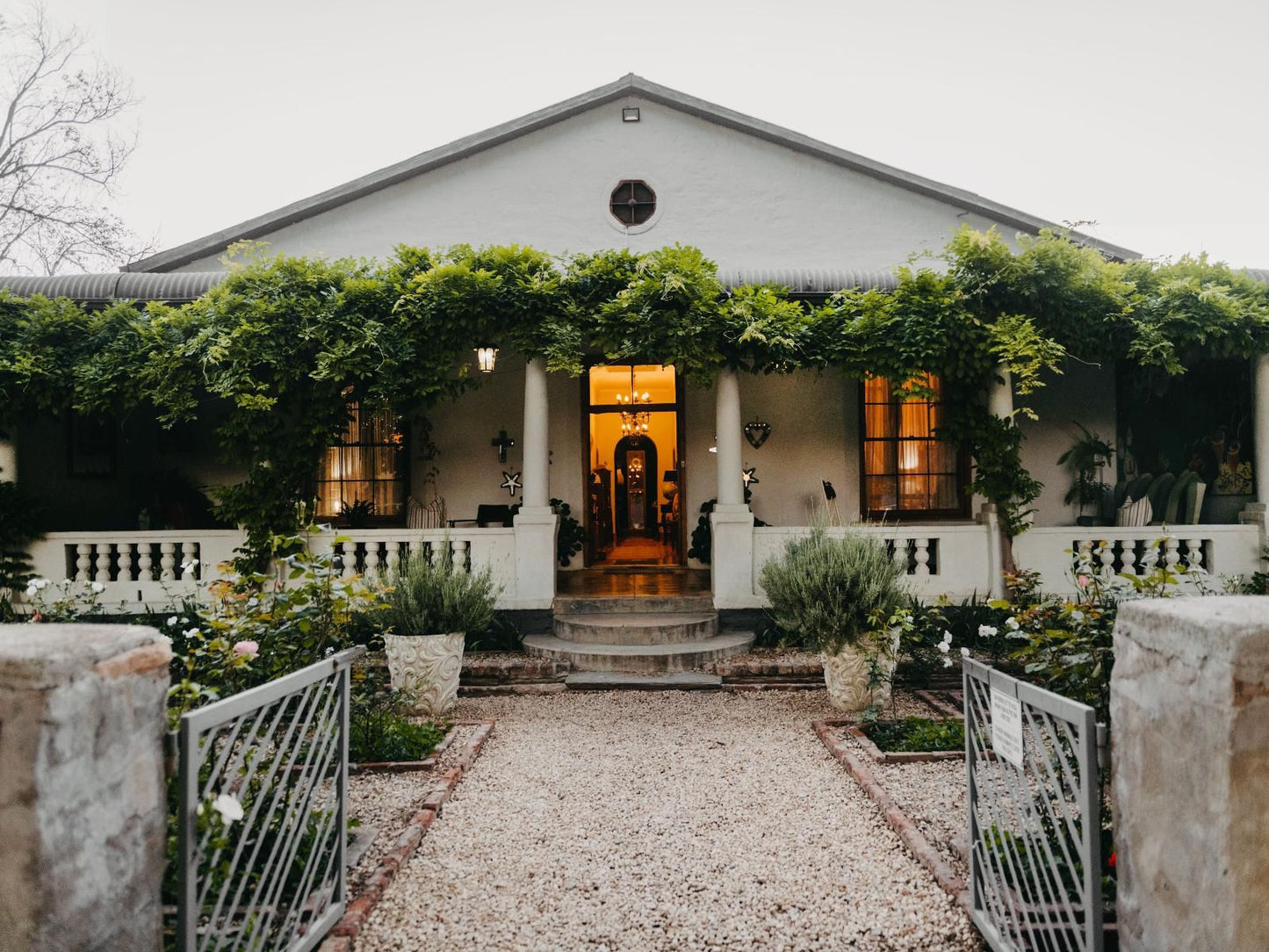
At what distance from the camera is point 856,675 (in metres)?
5.45

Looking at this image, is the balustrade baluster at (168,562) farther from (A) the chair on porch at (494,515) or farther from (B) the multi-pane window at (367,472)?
(A) the chair on porch at (494,515)

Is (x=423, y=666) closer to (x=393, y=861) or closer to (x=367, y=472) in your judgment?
(x=393, y=861)

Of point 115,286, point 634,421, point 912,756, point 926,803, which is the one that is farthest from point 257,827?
point 634,421

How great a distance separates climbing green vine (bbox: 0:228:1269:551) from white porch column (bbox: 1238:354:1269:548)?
568mm

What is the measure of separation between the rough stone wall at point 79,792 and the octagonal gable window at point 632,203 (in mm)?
9405

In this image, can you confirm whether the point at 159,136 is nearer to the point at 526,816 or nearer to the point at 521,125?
the point at 521,125

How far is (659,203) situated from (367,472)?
5.38m

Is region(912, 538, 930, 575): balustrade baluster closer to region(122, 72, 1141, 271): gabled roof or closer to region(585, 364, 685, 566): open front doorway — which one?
region(585, 364, 685, 566): open front doorway

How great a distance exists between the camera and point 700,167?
1032cm

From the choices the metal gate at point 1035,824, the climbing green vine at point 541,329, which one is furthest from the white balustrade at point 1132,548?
the metal gate at point 1035,824

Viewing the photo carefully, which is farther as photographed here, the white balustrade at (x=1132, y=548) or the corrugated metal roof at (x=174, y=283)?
the corrugated metal roof at (x=174, y=283)

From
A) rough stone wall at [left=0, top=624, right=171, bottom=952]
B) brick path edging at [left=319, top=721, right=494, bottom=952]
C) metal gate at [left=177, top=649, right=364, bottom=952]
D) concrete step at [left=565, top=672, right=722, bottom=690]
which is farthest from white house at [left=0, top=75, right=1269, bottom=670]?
rough stone wall at [left=0, top=624, right=171, bottom=952]

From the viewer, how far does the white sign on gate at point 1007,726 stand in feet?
→ 7.13

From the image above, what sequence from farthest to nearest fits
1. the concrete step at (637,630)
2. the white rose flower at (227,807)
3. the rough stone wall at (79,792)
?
the concrete step at (637,630) → the white rose flower at (227,807) → the rough stone wall at (79,792)
